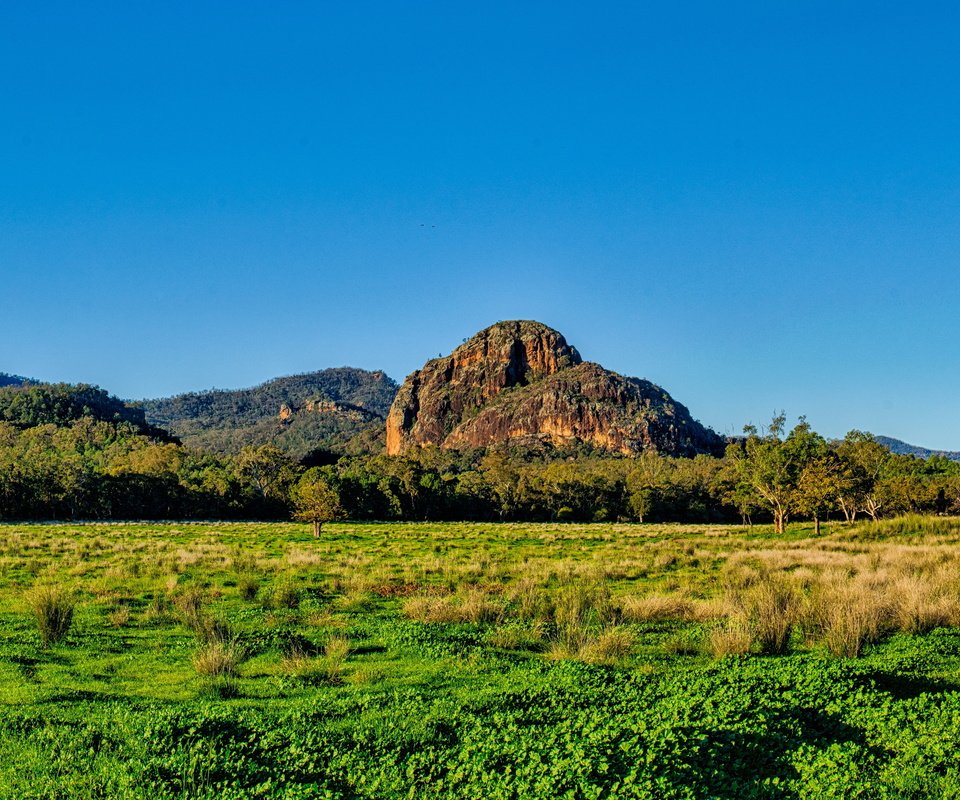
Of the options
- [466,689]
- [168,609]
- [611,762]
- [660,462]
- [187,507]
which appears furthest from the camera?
[660,462]

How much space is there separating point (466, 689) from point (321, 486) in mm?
48098

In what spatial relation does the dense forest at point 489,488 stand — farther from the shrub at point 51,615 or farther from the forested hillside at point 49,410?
the forested hillside at point 49,410

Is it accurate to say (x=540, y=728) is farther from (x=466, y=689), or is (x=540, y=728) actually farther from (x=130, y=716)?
(x=130, y=716)

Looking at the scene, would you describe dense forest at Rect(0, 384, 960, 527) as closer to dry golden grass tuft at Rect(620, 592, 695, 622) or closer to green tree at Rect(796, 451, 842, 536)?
green tree at Rect(796, 451, 842, 536)

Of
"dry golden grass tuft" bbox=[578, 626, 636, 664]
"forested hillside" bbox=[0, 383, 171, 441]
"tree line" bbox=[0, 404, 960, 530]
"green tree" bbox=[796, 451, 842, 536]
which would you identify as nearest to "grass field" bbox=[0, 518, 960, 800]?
"dry golden grass tuft" bbox=[578, 626, 636, 664]

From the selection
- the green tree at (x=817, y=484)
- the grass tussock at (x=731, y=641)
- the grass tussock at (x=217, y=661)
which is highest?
the green tree at (x=817, y=484)

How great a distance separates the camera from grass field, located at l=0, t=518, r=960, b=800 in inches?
259

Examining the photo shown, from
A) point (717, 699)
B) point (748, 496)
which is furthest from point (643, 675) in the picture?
point (748, 496)

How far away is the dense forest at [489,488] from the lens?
176 ft

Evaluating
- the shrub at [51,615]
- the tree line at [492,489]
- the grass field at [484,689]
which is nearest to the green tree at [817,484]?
the tree line at [492,489]

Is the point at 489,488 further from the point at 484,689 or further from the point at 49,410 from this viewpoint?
the point at 49,410

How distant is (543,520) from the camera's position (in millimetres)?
92438

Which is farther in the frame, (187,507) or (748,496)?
(187,507)

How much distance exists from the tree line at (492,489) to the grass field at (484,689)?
32.3 metres
